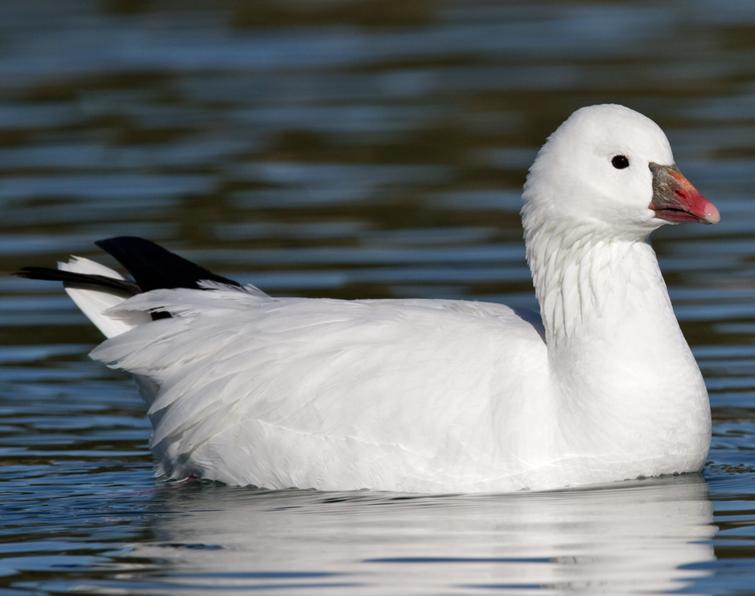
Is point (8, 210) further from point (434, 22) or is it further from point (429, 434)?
point (434, 22)

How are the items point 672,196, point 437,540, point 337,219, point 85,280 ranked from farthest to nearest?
1. point 337,219
2. point 85,280
3. point 672,196
4. point 437,540

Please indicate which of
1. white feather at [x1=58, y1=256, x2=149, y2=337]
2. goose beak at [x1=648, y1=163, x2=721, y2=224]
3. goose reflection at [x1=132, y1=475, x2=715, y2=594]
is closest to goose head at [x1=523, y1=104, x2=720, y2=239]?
goose beak at [x1=648, y1=163, x2=721, y2=224]

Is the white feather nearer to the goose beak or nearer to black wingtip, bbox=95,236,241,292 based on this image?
black wingtip, bbox=95,236,241,292

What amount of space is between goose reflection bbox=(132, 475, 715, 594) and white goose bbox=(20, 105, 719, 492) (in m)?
0.13

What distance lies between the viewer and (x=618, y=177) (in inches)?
292

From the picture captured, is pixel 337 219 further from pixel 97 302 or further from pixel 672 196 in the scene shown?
pixel 672 196

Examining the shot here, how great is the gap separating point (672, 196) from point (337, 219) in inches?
230

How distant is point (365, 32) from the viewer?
2186 cm

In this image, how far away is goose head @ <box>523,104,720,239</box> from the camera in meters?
7.41

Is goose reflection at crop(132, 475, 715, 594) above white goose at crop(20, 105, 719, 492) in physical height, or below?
below

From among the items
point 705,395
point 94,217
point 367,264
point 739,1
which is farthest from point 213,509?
point 739,1

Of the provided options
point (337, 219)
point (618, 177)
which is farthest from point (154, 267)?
point (337, 219)

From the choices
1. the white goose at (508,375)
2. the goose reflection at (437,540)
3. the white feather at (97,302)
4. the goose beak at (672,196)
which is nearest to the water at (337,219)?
the goose reflection at (437,540)

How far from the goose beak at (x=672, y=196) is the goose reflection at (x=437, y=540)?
1040 mm
